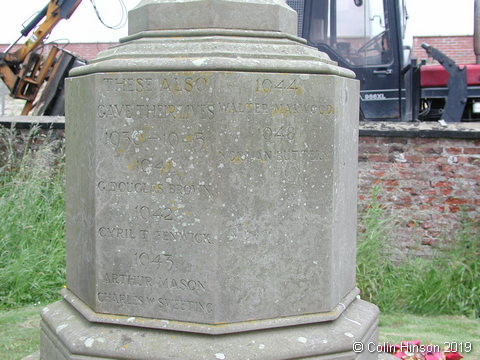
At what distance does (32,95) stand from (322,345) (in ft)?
27.4

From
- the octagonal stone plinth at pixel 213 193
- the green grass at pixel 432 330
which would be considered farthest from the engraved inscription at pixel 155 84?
the green grass at pixel 432 330

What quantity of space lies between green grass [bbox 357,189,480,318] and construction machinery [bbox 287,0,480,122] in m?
2.52

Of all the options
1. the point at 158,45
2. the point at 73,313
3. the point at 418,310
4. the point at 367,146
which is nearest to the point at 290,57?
the point at 158,45

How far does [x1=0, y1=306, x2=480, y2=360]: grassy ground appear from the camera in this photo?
13.0ft

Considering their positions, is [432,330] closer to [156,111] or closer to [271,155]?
[271,155]

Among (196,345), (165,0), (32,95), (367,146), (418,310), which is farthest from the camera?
(32,95)

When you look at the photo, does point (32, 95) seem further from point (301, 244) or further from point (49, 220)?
point (301, 244)

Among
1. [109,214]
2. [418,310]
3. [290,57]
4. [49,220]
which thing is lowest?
[418,310]

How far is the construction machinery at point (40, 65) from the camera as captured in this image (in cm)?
940

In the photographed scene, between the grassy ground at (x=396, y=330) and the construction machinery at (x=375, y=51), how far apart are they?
3655 mm

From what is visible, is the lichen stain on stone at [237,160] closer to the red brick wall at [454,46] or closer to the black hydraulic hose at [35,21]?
the black hydraulic hose at [35,21]

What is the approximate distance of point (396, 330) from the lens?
4.55 m

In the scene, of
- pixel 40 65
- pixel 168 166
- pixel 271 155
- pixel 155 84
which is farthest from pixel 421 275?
pixel 40 65

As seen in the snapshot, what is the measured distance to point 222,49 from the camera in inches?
104
